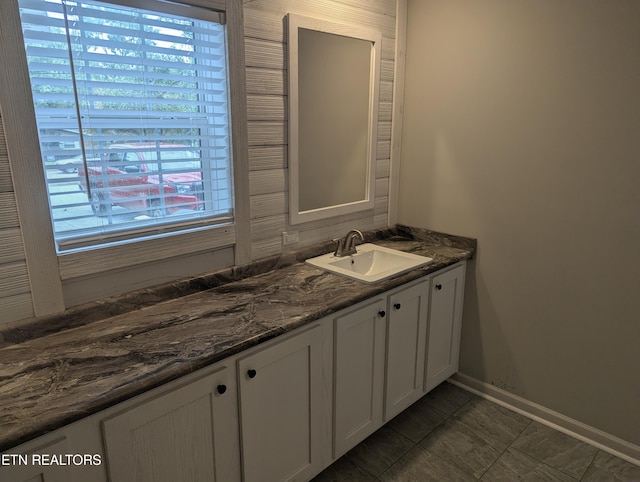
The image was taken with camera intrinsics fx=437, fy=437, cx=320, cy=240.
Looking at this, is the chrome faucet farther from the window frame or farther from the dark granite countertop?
the window frame

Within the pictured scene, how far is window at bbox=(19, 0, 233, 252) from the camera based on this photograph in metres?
1.40

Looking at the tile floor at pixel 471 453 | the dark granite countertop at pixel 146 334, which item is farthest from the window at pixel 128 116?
the tile floor at pixel 471 453

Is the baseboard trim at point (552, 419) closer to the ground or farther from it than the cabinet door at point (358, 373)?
closer to the ground

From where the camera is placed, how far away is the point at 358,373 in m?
1.94

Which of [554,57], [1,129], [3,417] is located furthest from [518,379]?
[1,129]

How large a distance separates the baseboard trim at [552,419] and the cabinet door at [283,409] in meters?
1.18

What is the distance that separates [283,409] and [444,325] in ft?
3.76

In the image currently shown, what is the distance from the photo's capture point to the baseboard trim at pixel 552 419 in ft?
6.82

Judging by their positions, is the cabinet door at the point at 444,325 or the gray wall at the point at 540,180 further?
the cabinet door at the point at 444,325

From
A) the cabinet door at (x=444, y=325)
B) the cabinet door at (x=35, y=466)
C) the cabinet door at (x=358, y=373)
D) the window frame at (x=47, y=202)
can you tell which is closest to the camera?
the cabinet door at (x=35, y=466)

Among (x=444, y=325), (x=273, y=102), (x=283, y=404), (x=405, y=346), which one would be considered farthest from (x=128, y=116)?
(x=444, y=325)

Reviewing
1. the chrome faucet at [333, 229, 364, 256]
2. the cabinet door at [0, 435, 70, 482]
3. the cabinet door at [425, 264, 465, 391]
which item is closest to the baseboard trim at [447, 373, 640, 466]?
the cabinet door at [425, 264, 465, 391]

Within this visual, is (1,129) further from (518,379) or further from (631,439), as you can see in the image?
(631,439)

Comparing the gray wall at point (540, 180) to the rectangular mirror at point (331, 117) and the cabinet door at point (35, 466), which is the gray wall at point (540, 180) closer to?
the rectangular mirror at point (331, 117)
